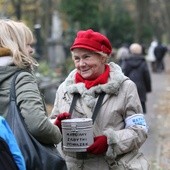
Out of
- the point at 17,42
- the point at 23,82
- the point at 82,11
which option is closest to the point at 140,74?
the point at 17,42

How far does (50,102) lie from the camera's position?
632 inches

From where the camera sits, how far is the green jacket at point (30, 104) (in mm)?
3285

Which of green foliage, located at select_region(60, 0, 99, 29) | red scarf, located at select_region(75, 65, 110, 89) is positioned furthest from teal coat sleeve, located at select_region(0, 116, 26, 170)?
green foliage, located at select_region(60, 0, 99, 29)

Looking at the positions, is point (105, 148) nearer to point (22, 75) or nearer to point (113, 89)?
point (113, 89)

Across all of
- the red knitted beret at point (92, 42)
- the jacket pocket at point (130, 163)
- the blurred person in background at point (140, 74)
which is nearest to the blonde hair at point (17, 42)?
the red knitted beret at point (92, 42)

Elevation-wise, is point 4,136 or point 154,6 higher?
point 4,136

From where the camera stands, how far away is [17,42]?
3523mm

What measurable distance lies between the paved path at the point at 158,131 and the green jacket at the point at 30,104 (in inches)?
190

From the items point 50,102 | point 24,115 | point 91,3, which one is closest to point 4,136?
point 24,115

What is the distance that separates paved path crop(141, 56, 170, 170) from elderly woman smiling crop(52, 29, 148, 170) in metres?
4.21

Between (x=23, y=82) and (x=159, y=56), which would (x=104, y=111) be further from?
(x=159, y=56)

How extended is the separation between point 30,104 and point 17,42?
0.44 metres

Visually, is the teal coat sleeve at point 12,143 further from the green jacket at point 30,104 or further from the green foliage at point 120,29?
the green foliage at point 120,29

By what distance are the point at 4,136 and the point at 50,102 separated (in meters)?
13.0
